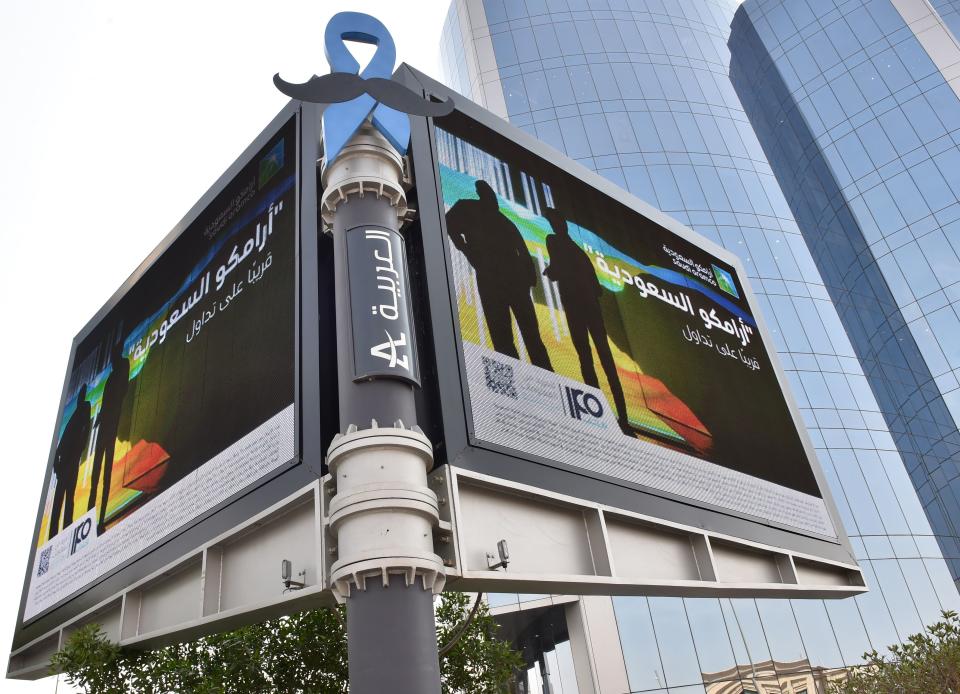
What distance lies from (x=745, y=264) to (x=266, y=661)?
132 feet

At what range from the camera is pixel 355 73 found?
392 inches

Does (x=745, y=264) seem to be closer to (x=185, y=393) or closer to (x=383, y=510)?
(x=185, y=393)

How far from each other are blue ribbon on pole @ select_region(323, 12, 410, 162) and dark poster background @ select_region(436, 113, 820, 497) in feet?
3.54

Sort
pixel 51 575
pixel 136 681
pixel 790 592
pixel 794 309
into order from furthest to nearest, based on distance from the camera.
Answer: pixel 794 309 < pixel 51 575 < pixel 790 592 < pixel 136 681

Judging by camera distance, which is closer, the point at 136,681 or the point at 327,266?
the point at 327,266

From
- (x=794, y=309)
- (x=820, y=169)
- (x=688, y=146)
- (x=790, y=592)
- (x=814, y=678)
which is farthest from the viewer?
(x=820, y=169)

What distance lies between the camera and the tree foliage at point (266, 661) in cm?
1043


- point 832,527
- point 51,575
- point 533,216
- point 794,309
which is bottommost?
point 832,527

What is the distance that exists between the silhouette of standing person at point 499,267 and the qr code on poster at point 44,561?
29.3 ft

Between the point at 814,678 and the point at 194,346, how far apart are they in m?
32.6

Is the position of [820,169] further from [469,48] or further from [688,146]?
[469,48]

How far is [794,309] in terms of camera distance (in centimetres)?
4516

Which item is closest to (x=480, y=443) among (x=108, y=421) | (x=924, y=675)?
(x=108, y=421)

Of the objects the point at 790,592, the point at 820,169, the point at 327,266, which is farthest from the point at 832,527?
the point at 820,169
